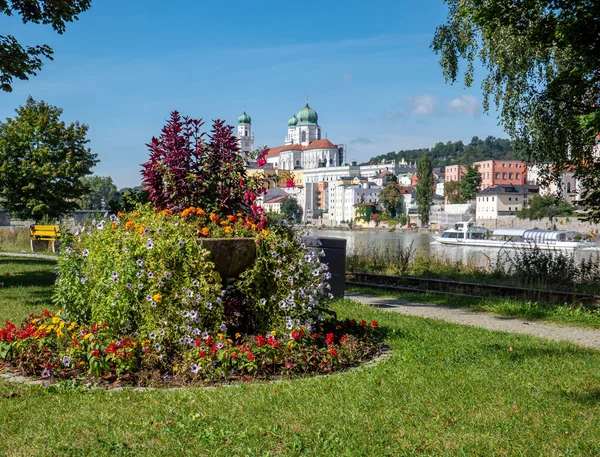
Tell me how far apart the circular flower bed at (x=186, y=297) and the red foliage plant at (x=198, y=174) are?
12 mm

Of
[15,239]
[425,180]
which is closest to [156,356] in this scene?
[15,239]

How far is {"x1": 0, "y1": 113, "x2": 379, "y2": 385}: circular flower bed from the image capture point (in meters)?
6.22

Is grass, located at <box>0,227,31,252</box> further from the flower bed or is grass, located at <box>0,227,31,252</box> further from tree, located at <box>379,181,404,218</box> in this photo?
tree, located at <box>379,181,404,218</box>

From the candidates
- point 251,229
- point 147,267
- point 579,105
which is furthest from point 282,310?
point 579,105

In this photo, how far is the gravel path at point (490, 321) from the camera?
9.38 m

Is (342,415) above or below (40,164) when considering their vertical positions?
below

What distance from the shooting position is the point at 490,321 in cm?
1081

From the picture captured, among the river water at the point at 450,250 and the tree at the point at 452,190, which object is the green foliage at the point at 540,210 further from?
the tree at the point at 452,190

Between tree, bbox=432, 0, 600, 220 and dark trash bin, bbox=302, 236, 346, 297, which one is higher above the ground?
tree, bbox=432, 0, 600, 220

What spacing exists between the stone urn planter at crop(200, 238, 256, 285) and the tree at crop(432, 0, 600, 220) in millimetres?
6691

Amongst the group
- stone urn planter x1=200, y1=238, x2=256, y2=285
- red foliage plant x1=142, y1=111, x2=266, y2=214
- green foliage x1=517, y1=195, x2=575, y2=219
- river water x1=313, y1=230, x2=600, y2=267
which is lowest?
river water x1=313, y1=230, x2=600, y2=267

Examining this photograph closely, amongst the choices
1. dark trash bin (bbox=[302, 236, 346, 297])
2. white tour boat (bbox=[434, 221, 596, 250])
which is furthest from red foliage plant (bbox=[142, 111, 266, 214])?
white tour boat (bbox=[434, 221, 596, 250])

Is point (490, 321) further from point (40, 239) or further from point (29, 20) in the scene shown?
point (40, 239)

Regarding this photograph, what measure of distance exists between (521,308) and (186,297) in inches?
283
